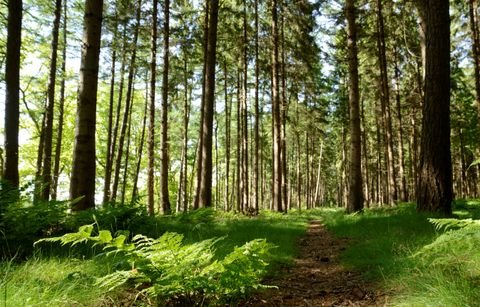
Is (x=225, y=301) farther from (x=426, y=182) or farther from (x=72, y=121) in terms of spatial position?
(x=72, y=121)

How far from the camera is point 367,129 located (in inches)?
1294

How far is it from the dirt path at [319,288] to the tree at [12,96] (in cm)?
662

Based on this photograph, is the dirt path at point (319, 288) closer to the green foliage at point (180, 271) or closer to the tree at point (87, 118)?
the green foliage at point (180, 271)

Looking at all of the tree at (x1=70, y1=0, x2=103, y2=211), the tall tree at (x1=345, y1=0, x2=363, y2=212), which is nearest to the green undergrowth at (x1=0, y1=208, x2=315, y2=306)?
the tree at (x1=70, y1=0, x2=103, y2=211)

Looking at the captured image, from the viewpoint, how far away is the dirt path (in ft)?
12.1

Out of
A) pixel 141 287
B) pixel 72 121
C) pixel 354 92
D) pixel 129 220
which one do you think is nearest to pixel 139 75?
pixel 72 121

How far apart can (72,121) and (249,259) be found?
2772cm

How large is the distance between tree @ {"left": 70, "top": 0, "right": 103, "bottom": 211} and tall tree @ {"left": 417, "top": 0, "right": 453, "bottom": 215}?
263 inches

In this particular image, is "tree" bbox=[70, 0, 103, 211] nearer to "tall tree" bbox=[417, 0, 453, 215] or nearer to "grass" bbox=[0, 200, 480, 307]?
"grass" bbox=[0, 200, 480, 307]

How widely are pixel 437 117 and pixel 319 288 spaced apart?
202 inches

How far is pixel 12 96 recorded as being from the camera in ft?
27.6

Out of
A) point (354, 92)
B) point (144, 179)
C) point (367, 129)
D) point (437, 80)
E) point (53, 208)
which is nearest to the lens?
point (53, 208)

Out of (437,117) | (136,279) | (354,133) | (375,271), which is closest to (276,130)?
(354,133)

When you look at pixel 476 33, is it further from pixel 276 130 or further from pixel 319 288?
pixel 319 288
